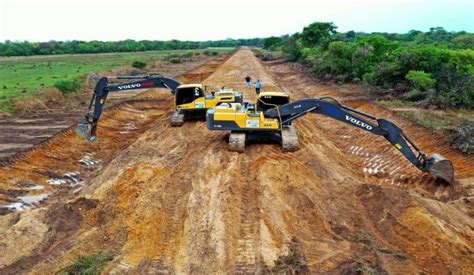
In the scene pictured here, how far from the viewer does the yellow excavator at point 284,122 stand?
43.4 ft

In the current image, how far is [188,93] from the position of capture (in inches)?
766

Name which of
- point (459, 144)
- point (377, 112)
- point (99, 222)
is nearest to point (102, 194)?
point (99, 222)

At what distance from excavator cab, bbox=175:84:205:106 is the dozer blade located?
31.5 feet

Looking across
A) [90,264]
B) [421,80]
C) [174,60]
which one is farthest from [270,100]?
[174,60]

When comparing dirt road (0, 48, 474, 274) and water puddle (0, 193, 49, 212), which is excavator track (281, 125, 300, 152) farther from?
water puddle (0, 193, 49, 212)

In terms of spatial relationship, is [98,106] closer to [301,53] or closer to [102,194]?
[102,194]

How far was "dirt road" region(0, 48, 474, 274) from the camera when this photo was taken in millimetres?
9477

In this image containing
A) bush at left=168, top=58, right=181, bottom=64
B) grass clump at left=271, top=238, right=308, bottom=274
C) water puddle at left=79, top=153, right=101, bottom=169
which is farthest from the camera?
bush at left=168, top=58, right=181, bottom=64

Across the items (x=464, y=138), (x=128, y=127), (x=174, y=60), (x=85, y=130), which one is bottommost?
(x=174, y=60)

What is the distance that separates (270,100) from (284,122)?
135 centimetres

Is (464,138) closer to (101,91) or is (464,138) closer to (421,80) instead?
(421,80)

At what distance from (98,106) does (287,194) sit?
29.7 feet

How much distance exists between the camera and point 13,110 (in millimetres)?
24781

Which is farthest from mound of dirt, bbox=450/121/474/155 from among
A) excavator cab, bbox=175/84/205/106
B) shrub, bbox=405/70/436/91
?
excavator cab, bbox=175/84/205/106
